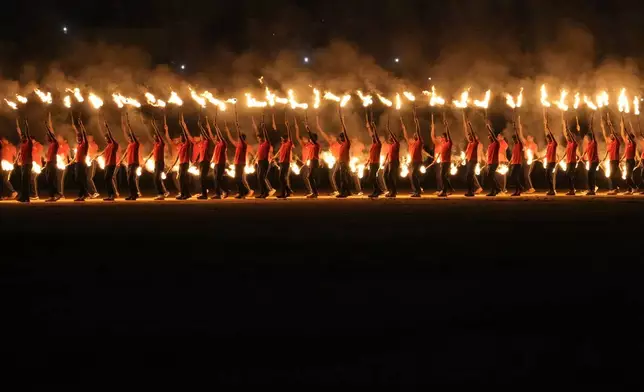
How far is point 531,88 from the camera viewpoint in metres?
39.2

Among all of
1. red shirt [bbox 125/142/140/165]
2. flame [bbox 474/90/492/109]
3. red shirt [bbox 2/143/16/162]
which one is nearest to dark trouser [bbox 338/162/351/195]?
red shirt [bbox 125/142/140/165]

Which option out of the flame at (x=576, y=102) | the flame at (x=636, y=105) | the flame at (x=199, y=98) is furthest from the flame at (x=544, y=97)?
the flame at (x=199, y=98)

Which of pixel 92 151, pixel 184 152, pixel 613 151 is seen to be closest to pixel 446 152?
pixel 613 151

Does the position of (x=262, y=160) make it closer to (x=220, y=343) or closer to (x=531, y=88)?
(x=531, y=88)

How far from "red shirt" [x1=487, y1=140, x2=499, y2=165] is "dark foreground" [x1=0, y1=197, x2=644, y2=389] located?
13.4m

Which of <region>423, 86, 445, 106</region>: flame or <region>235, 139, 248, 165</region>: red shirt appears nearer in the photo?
<region>235, 139, 248, 165</region>: red shirt

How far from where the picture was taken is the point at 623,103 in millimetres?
37438

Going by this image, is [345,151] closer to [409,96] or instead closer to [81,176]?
[409,96]

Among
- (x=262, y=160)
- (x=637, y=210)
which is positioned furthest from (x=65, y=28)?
(x=637, y=210)

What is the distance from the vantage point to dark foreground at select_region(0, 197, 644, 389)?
24.4 ft

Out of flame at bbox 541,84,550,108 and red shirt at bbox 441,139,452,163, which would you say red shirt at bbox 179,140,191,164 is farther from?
flame at bbox 541,84,550,108

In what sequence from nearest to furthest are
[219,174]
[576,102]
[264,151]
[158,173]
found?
[158,173]
[264,151]
[219,174]
[576,102]

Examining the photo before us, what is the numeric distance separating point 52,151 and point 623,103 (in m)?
18.2

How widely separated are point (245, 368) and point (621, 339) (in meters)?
2.71
